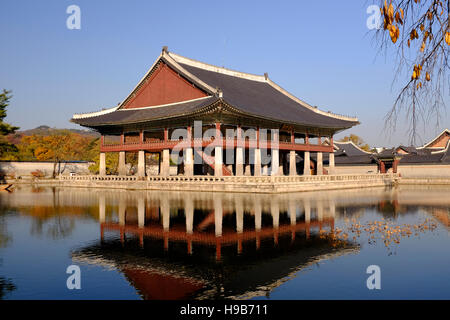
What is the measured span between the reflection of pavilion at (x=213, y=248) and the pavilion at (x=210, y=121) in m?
19.7

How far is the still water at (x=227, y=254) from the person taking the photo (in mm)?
9414

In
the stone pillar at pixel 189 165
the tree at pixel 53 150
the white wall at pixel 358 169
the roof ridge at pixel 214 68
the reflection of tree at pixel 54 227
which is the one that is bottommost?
the reflection of tree at pixel 54 227

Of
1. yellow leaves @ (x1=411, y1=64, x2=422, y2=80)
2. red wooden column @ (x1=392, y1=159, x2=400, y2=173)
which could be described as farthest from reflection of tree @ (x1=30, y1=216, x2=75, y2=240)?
red wooden column @ (x1=392, y1=159, x2=400, y2=173)

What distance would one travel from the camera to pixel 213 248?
44.9 ft

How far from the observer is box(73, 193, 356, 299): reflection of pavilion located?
9812 mm

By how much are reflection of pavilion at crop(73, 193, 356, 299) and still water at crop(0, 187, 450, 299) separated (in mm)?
37

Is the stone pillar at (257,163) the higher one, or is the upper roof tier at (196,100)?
the upper roof tier at (196,100)

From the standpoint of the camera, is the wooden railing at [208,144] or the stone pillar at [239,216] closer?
the stone pillar at [239,216]

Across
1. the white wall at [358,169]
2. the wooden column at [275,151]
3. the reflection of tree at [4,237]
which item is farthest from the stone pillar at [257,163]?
the reflection of tree at [4,237]

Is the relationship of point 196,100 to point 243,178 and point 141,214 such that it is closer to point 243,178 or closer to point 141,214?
point 243,178

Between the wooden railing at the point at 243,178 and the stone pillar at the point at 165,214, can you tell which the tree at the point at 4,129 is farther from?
the stone pillar at the point at 165,214

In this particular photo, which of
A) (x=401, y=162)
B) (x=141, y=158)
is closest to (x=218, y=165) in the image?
(x=141, y=158)

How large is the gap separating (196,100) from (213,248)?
1345 inches

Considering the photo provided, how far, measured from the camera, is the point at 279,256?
491 inches
